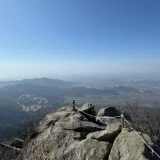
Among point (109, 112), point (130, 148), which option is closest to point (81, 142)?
point (130, 148)

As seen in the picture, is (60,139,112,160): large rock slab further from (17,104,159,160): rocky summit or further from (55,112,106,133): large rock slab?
(55,112,106,133): large rock slab

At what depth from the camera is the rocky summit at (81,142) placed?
9.35 meters

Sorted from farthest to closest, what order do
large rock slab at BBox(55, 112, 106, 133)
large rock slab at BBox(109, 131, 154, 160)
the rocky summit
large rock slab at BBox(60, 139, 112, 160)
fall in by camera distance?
large rock slab at BBox(55, 112, 106, 133) → large rock slab at BBox(60, 139, 112, 160) → the rocky summit → large rock slab at BBox(109, 131, 154, 160)

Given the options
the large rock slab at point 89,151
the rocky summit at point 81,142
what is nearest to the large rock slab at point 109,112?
the rocky summit at point 81,142

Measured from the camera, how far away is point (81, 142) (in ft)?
37.9

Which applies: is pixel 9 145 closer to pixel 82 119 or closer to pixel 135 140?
pixel 82 119

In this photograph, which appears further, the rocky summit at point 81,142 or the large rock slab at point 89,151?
the large rock slab at point 89,151

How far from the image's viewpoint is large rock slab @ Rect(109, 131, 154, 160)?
8.52 m

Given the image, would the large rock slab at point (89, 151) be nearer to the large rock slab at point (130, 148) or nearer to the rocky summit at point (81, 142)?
the rocky summit at point (81, 142)

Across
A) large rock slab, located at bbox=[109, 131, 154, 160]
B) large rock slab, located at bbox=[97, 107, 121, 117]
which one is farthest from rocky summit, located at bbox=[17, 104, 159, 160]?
large rock slab, located at bbox=[97, 107, 121, 117]

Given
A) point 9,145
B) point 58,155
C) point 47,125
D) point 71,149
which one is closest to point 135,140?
point 71,149

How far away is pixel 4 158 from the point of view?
16078mm

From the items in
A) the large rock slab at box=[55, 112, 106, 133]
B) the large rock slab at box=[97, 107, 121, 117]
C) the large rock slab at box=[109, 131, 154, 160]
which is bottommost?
the large rock slab at box=[97, 107, 121, 117]

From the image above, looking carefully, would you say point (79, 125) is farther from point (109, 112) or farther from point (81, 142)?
point (109, 112)
